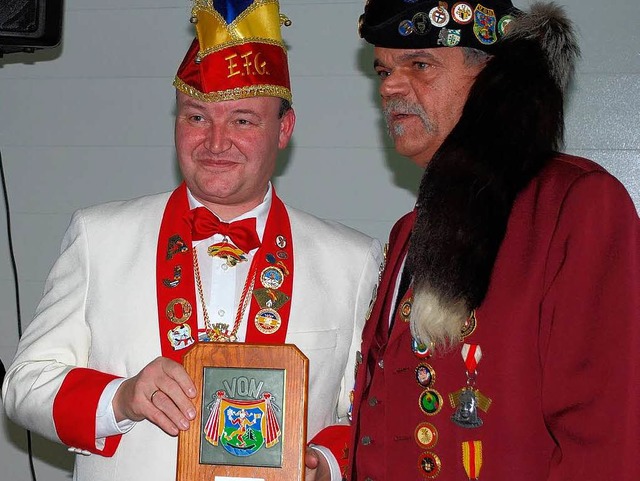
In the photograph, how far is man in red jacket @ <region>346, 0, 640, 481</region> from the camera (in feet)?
5.56

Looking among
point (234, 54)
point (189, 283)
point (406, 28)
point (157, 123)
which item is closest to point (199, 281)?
point (189, 283)

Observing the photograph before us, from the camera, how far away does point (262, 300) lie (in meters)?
2.35

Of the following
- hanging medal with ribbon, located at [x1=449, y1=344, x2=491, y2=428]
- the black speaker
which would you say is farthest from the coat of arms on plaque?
the black speaker

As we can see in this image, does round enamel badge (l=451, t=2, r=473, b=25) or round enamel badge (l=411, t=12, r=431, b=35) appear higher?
round enamel badge (l=451, t=2, r=473, b=25)

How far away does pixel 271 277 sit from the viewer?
2.40m

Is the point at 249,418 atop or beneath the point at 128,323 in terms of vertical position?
beneath

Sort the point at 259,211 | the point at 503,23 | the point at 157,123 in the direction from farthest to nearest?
the point at 157,123
the point at 259,211
the point at 503,23

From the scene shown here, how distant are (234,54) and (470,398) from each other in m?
1.07

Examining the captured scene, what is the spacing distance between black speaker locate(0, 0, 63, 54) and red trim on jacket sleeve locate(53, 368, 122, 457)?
1.42 m

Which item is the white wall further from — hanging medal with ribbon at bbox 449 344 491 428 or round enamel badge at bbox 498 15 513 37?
hanging medal with ribbon at bbox 449 344 491 428

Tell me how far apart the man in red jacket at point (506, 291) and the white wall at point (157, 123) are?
1489 millimetres

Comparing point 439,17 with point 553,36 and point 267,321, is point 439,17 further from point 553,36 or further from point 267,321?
point 267,321

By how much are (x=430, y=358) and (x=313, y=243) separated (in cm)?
67

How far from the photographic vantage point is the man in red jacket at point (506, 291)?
1.69 m
